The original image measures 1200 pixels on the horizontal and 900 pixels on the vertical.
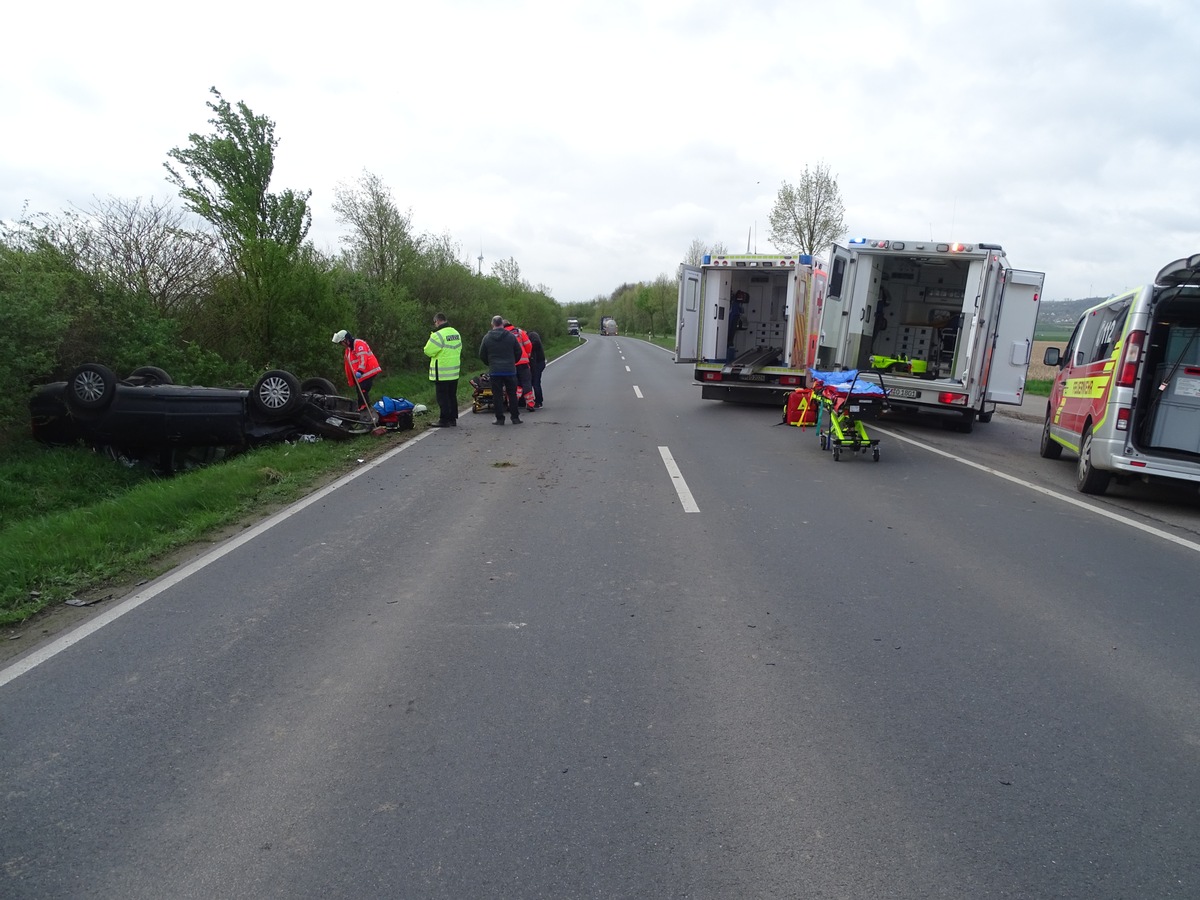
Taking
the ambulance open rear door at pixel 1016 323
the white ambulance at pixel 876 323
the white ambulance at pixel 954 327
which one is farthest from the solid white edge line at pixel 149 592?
the ambulance open rear door at pixel 1016 323

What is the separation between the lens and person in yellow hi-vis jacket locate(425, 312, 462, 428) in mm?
13062

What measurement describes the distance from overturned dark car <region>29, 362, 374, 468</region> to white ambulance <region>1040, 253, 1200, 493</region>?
32.9ft

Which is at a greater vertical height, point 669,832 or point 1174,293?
point 1174,293

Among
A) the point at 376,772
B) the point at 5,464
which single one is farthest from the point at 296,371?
the point at 376,772

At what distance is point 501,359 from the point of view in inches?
551

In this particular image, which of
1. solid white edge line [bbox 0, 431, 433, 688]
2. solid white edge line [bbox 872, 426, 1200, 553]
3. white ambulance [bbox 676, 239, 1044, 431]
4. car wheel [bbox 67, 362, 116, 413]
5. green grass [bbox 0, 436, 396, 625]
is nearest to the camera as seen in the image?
solid white edge line [bbox 0, 431, 433, 688]

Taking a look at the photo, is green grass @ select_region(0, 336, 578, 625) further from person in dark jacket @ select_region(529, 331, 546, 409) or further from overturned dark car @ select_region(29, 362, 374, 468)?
person in dark jacket @ select_region(529, 331, 546, 409)

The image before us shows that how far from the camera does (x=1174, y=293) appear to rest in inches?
324

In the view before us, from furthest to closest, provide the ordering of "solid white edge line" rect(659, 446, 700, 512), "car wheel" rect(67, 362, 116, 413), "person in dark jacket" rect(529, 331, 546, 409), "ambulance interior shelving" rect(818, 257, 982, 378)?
"person in dark jacket" rect(529, 331, 546, 409)
"ambulance interior shelving" rect(818, 257, 982, 378)
"car wheel" rect(67, 362, 116, 413)
"solid white edge line" rect(659, 446, 700, 512)

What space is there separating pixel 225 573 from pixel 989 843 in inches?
202

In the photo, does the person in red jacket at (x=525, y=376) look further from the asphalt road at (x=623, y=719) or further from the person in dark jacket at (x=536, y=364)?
the asphalt road at (x=623, y=719)

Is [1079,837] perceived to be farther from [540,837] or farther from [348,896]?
[348,896]

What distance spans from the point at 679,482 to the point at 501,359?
5727 mm

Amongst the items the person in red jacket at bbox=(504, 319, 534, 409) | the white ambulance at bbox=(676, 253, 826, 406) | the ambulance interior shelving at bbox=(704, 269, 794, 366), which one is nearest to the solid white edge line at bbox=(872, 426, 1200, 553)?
the white ambulance at bbox=(676, 253, 826, 406)
